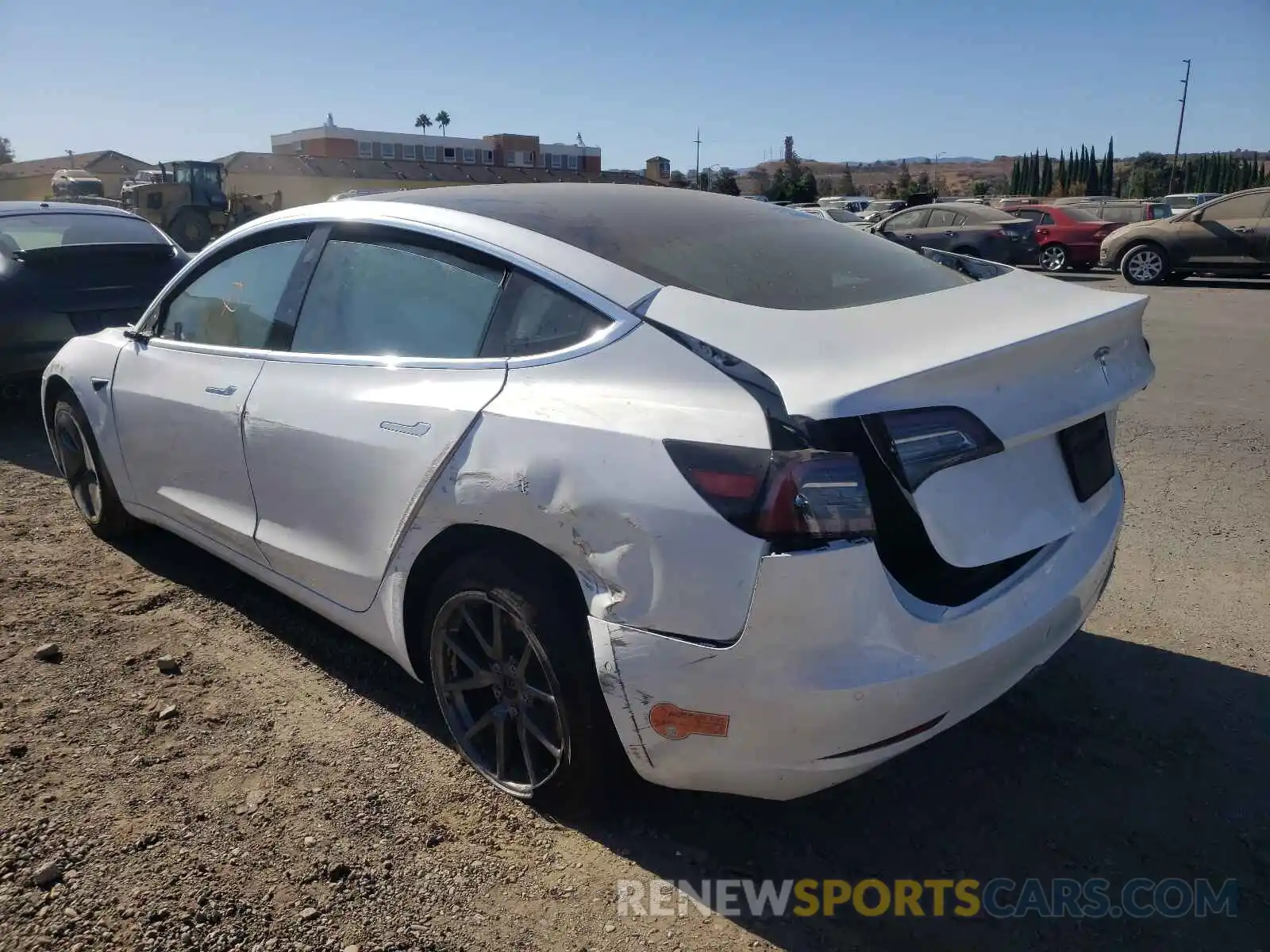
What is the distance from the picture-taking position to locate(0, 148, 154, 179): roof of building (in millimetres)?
62600

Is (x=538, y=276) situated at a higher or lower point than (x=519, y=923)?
higher

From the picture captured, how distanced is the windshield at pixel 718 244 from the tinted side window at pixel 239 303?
588mm

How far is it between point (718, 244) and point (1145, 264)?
15928 millimetres

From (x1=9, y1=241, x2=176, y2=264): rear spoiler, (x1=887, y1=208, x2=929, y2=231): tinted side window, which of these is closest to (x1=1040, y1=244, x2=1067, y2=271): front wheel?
(x1=887, y1=208, x2=929, y2=231): tinted side window

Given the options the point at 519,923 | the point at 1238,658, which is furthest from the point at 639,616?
the point at 1238,658

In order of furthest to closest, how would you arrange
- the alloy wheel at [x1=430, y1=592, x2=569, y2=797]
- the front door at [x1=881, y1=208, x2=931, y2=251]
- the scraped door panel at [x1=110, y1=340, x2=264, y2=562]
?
the front door at [x1=881, y1=208, x2=931, y2=251] → the scraped door panel at [x1=110, y1=340, x2=264, y2=562] → the alloy wheel at [x1=430, y1=592, x2=569, y2=797]

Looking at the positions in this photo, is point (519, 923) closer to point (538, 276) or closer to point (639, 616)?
point (639, 616)

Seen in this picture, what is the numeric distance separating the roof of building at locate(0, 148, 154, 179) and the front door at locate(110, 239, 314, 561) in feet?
203

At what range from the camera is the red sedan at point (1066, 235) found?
1927cm

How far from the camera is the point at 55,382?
4641 millimetres

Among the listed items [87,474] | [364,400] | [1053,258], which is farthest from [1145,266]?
[364,400]

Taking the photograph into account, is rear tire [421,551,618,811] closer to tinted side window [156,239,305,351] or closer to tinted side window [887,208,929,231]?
tinted side window [156,239,305,351]

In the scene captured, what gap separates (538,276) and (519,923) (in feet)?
5.35

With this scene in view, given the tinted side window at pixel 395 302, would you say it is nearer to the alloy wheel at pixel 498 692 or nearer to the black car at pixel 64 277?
the alloy wheel at pixel 498 692
